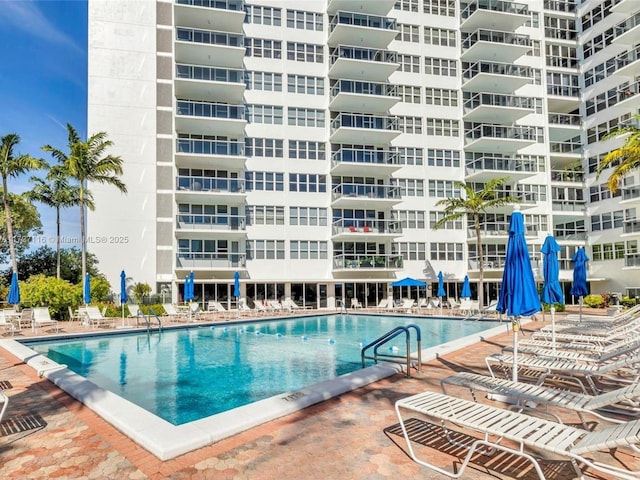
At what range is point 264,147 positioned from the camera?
32750 mm

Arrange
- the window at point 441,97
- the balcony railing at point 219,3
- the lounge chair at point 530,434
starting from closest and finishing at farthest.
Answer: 1. the lounge chair at point 530,434
2. the balcony railing at point 219,3
3. the window at point 441,97

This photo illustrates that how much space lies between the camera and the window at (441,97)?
35.9 meters

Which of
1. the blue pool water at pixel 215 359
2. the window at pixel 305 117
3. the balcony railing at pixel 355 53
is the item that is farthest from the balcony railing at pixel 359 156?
the blue pool water at pixel 215 359

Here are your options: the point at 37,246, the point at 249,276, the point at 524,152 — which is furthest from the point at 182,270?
the point at 524,152

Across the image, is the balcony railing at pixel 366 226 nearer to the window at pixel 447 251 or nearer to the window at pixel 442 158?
the window at pixel 447 251

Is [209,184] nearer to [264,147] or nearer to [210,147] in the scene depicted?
[210,147]

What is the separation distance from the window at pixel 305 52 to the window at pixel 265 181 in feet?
31.2

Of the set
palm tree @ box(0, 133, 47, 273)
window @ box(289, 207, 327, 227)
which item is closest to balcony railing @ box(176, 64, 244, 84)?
window @ box(289, 207, 327, 227)

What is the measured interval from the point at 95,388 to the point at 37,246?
133 feet

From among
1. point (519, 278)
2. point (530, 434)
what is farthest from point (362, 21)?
point (530, 434)

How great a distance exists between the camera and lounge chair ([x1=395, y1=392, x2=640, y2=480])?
3.38 meters

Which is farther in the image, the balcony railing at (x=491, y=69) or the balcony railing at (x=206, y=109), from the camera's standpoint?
the balcony railing at (x=491, y=69)

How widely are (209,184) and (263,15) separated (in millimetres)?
14496

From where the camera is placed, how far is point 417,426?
540 centimetres
